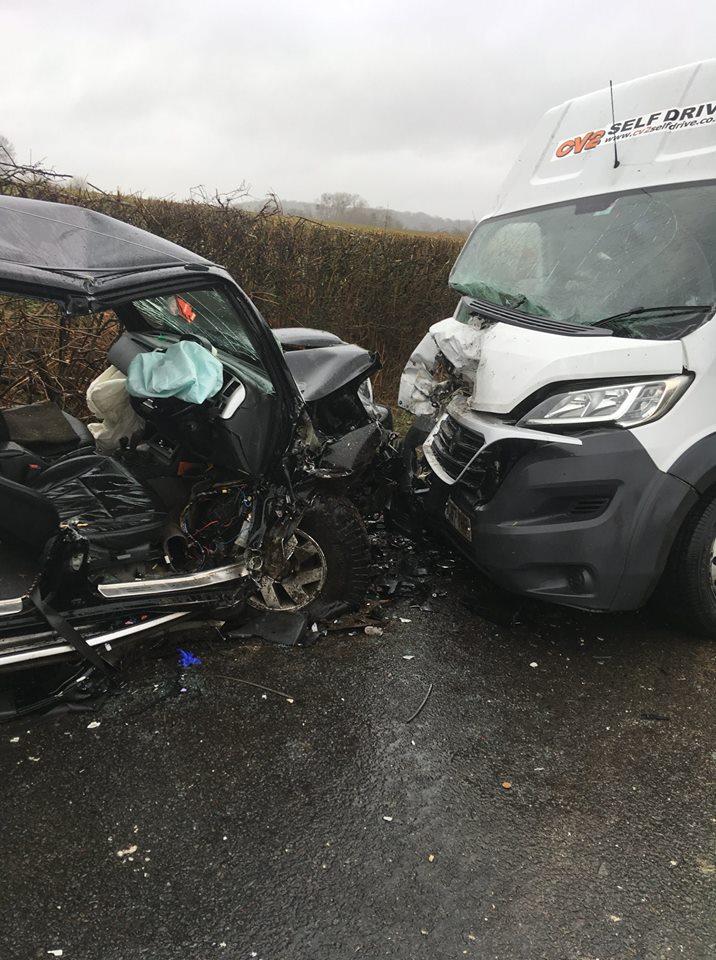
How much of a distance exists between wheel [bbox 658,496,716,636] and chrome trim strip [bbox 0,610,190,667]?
2.36m

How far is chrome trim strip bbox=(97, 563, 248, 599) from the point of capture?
9.67 feet

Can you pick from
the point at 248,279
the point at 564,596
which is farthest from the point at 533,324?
the point at 248,279

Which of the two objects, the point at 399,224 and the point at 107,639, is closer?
the point at 107,639

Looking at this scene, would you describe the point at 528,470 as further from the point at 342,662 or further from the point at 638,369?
the point at 342,662

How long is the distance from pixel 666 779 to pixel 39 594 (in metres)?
2.57

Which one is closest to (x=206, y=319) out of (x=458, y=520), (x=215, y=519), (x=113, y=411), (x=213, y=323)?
(x=213, y=323)

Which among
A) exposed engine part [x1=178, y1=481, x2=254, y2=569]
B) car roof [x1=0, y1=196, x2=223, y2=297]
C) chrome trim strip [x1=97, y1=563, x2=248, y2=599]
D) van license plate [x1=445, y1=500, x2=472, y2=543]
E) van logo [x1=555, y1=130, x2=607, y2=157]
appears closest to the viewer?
car roof [x1=0, y1=196, x2=223, y2=297]

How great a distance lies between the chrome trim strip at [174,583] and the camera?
295 cm

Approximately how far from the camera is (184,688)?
309 centimetres

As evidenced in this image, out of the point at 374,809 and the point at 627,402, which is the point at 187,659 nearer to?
the point at 374,809

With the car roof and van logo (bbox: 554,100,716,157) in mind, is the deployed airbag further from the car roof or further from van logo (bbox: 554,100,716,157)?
van logo (bbox: 554,100,716,157)

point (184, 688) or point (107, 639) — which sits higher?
point (107, 639)

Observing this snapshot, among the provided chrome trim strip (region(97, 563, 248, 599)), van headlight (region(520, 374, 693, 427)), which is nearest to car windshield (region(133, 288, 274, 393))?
chrome trim strip (region(97, 563, 248, 599))

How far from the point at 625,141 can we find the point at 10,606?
394cm
